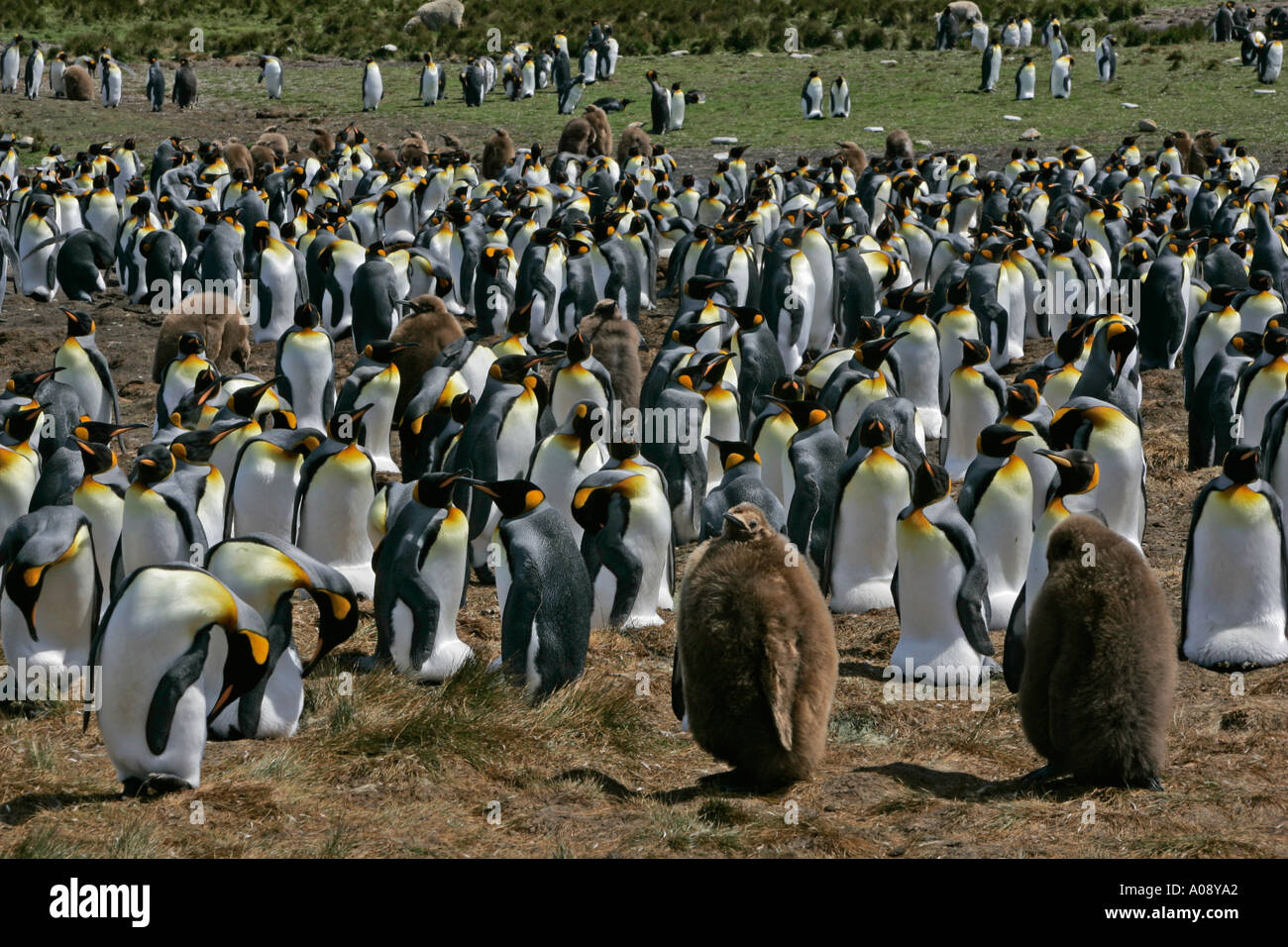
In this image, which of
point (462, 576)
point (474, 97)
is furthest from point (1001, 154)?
point (462, 576)

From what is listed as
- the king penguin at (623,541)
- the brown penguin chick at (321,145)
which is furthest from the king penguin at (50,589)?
the brown penguin chick at (321,145)

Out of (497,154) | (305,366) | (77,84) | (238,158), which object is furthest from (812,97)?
(305,366)

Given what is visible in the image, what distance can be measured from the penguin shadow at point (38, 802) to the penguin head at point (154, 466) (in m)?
2.02

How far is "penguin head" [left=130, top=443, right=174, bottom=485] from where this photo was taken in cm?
673

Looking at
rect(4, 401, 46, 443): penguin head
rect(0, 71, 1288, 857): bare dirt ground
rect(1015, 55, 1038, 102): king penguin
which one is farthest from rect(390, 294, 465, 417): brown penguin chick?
rect(1015, 55, 1038, 102): king penguin

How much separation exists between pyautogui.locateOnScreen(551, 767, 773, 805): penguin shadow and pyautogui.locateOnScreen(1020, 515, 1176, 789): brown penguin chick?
41.8 inches

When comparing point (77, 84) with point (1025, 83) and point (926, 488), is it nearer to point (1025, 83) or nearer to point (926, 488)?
point (1025, 83)

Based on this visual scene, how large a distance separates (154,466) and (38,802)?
2.17 meters

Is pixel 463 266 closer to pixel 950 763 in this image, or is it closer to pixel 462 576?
pixel 462 576

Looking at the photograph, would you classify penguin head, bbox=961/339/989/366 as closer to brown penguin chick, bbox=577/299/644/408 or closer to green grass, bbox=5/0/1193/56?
brown penguin chick, bbox=577/299/644/408

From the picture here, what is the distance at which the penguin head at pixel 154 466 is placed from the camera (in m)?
6.73

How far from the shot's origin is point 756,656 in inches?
196

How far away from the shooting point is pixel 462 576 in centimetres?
671
